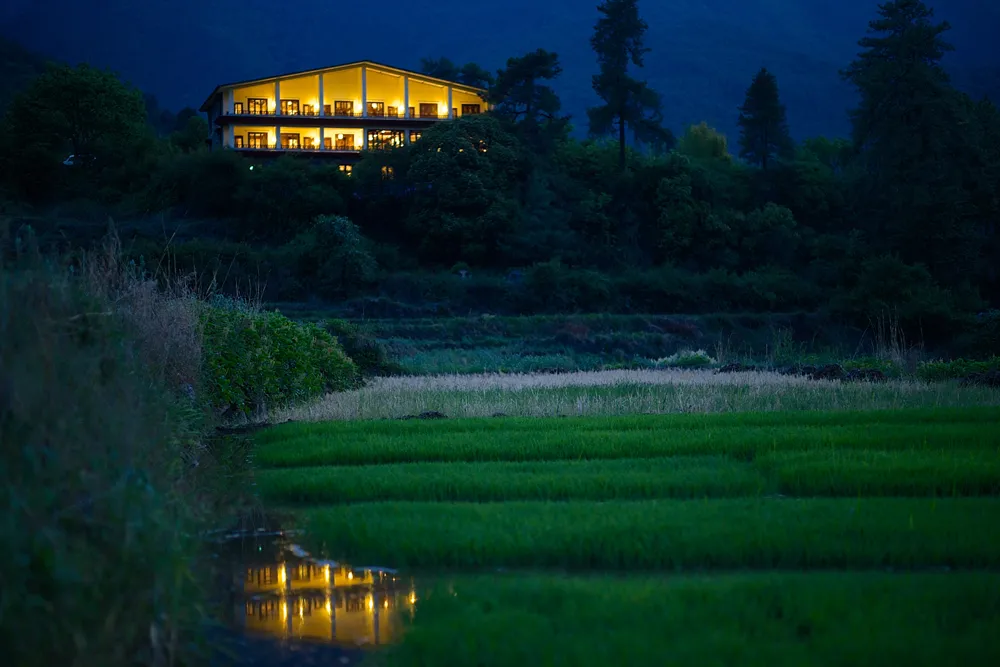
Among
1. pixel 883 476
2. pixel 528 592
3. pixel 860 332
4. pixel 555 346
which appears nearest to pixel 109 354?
pixel 528 592

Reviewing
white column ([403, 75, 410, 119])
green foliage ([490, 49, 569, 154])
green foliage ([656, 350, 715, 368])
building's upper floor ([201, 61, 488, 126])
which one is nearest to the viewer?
green foliage ([656, 350, 715, 368])

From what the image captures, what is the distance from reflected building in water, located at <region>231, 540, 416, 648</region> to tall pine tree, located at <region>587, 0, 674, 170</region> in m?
53.2

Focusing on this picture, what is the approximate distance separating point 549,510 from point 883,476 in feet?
12.2

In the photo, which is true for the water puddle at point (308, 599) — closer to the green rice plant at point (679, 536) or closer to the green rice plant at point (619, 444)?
the green rice plant at point (679, 536)

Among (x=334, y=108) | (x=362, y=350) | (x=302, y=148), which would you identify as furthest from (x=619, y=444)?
(x=334, y=108)

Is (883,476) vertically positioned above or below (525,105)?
below

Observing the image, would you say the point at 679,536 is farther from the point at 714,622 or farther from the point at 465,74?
the point at 465,74

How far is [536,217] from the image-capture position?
173 feet

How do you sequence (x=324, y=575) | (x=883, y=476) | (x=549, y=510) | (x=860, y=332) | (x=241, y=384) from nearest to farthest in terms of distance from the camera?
(x=324, y=575) → (x=549, y=510) → (x=883, y=476) → (x=241, y=384) → (x=860, y=332)

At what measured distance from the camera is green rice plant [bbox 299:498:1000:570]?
24.4ft

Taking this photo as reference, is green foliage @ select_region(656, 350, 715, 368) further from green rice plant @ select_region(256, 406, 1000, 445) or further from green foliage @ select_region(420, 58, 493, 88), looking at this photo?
green foliage @ select_region(420, 58, 493, 88)

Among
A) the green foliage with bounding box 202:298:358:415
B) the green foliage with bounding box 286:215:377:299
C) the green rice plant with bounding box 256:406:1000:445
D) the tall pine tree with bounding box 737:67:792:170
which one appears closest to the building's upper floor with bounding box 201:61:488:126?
the tall pine tree with bounding box 737:67:792:170

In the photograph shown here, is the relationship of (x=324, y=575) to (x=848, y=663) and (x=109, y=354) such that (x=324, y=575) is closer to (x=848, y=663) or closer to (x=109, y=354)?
(x=109, y=354)

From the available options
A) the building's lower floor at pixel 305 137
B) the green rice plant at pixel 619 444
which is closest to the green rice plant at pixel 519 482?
the green rice plant at pixel 619 444
